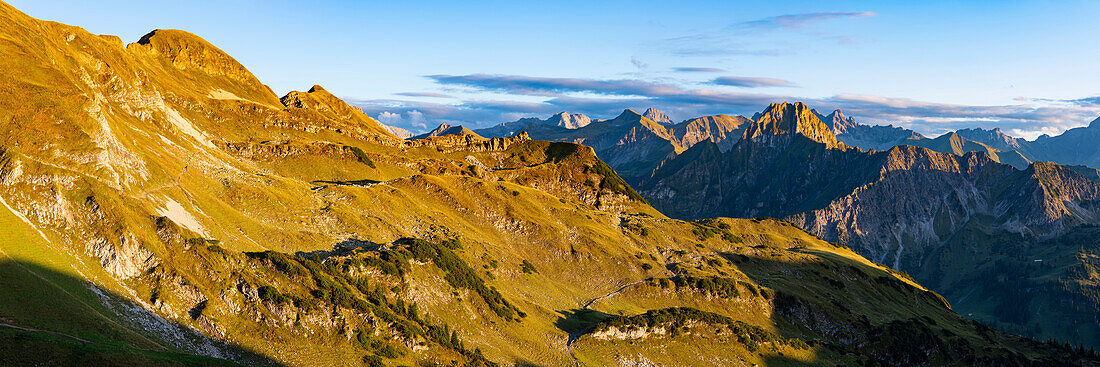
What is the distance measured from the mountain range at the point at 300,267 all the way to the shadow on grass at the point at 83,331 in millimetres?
227

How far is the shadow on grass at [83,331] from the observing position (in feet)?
171

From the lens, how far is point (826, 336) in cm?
16425

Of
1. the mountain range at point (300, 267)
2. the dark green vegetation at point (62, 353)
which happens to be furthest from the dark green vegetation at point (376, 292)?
the dark green vegetation at point (62, 353)

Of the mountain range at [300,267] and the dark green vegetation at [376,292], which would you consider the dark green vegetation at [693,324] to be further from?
the dark green vegetation at [376,292]

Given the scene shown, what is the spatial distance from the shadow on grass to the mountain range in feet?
0.74

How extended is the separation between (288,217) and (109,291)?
157ft

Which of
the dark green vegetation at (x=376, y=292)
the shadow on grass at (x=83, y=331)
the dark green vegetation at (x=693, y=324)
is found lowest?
the dark green vegetation at (x=693, y=324)

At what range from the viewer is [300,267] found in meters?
91.0

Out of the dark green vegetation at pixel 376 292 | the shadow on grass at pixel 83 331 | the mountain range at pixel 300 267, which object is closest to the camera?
the shadow on grass at pixel 83 331

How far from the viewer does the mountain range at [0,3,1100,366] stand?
70.3 m

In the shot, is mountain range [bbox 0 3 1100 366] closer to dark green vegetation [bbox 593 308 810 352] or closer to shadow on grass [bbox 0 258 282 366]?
shadow on grass [bbox 0 258 282 366]

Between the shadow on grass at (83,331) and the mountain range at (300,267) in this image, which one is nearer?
the shadow on grass at (83,331)

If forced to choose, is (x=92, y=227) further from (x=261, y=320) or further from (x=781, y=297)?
(x=781, y=297)

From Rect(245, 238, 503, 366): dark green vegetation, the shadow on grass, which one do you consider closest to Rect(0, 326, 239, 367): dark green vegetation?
the shadow on grass
